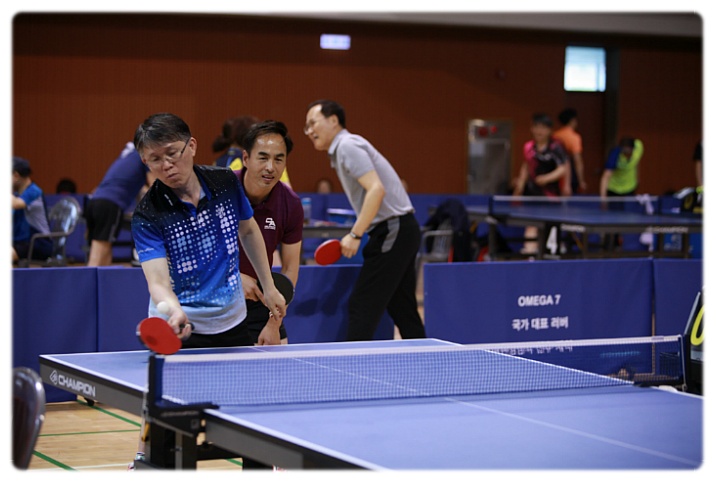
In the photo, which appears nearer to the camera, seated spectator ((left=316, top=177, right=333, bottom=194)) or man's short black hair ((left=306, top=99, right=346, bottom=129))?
man's short black hair ((left=306, top=99, right=346, bottom=129))

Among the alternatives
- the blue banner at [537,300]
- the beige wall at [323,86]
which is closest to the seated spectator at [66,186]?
the beige wall at [323,86]

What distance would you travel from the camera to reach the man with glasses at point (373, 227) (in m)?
5.45

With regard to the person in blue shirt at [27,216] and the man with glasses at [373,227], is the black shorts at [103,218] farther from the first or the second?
the man with glasses at [373,227]

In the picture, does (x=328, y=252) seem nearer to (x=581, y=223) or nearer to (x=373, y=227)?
(x=373, y=227)

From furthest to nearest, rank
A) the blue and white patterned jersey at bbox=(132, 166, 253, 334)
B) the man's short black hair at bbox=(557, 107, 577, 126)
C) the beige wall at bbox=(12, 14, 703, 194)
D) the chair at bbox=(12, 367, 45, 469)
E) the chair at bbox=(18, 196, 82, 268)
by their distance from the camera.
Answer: the beige wall at bbox=(12, 14, 703, 194) → the man's short black hair at bbox=(557, 107, 577, 126) → the chair at bbox=(18, 196, 82, 268) → the blue and white patterned jersey at bbox=(132, 166, 253, 334) → the chair at bbox=(12, 367, 45, 469)

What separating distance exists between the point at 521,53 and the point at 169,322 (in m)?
14.5

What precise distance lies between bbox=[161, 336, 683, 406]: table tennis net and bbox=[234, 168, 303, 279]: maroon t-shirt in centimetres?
71

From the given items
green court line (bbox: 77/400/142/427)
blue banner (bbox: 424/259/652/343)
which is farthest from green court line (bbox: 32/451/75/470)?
blue banner (bbox: 424/259/652/343)

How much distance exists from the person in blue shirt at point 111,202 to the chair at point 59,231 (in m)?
1.01

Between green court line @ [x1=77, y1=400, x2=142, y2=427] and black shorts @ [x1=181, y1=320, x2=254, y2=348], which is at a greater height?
black shorts @ [x1=181, y1=320, x2=254, y2=348]

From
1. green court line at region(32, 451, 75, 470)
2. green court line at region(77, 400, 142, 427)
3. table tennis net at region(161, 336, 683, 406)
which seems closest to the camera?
table tennis net at region(161, 336, 683, 406)

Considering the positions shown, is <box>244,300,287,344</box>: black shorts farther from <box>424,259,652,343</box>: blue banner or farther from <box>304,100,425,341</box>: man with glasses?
<box>424,259,652,343</box>: blue banner

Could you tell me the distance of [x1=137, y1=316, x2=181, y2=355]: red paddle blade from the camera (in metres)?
2.88

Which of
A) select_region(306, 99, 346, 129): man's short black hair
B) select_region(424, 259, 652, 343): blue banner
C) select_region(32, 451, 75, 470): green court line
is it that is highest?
select_region(306, 99, 346, 129): man's short black hair
